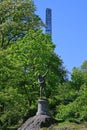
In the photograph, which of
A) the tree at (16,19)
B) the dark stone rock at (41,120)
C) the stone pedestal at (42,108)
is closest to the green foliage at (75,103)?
the stone pedestal at (42,108)

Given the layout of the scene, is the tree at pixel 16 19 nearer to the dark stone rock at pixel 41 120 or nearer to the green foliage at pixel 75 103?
the green foliage at pixel 75 103

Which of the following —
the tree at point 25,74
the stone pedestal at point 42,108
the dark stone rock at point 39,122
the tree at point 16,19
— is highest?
the tree at point 16,19

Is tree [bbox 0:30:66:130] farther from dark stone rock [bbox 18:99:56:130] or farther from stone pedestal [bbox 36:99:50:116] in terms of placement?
dark stone rock [bbox 18:99:56:130]

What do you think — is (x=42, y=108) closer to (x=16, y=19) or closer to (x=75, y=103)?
(x=75, y=103)

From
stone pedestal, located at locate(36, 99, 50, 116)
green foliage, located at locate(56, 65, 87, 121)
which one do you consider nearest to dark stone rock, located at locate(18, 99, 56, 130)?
stone pedestal, located at locate(36, 99, 50, 116)

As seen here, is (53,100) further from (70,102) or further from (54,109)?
(70,102)

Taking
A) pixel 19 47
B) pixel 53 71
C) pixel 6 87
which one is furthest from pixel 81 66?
pixel 6 87

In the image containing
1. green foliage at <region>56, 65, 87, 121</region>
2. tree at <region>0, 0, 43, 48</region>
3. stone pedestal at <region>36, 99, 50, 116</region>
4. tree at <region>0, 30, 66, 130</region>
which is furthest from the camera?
tree at <region>0, 0, 43, 48</region>

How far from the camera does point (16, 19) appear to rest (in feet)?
156

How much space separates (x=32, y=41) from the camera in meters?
38.2

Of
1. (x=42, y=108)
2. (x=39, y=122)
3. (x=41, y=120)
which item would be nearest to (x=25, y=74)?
(x=42, y=108)

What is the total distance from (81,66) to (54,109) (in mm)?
4385

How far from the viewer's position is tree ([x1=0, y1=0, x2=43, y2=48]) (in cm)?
4628

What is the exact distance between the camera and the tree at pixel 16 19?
152 ft
